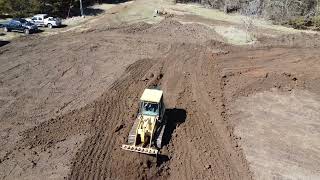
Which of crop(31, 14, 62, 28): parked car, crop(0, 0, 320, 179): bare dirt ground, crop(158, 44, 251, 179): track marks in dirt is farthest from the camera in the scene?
crop(31, 14, 62, 28): parked car

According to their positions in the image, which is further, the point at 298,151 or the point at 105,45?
the point at 105,45

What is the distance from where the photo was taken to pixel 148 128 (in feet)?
71.2

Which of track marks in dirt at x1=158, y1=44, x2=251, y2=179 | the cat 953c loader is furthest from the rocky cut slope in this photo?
the cat 953c loader

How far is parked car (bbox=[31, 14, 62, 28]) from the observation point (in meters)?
42.6

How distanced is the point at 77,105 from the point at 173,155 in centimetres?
814

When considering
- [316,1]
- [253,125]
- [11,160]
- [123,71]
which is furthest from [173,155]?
[316,1]

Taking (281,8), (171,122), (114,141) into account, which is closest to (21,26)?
(171,122)

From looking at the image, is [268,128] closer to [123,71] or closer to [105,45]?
[123,71]

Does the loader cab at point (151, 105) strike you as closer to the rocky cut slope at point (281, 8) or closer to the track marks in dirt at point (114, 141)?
the track marks in dirt at point (114, 141)

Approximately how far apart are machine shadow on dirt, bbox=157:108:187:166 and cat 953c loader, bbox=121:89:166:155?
2.03ft

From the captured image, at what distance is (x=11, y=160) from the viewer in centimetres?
2147

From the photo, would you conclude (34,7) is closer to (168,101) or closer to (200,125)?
(168,101)

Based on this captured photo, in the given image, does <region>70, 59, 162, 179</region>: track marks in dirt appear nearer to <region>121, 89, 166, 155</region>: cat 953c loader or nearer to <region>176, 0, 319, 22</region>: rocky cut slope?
<region>121, 89, 166, 155</region>: cat 953c loader

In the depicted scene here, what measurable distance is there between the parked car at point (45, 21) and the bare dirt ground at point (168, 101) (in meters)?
2.23
